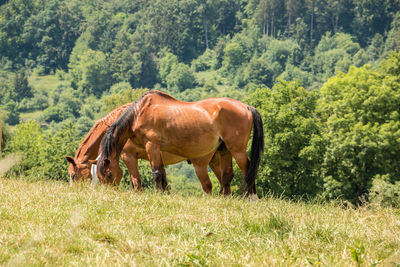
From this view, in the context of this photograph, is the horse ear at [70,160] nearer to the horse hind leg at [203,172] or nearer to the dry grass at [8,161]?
the horse hind leg at [203,172]

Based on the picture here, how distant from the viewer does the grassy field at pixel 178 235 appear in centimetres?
512

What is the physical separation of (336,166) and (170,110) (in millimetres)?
27680

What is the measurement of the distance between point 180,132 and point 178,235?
625 centimetres

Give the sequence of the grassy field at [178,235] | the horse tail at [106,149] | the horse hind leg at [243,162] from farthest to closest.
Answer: the horse hind leg at [243,162], the horse tail at [106,149], the grassy field at [178,235]

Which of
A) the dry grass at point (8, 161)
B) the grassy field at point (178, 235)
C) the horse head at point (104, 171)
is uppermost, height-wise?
the dry grass at point (8, 161)

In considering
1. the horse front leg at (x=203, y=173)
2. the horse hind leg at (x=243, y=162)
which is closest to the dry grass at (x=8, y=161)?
the horse hind leg at (x=243, y=162)

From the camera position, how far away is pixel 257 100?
45.3 m

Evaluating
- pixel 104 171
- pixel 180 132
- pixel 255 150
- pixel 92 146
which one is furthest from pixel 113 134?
pixel 255 150

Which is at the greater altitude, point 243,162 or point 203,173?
point 243,162

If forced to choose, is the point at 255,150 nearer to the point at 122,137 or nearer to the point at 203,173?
the point at 203,173

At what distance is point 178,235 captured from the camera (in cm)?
607

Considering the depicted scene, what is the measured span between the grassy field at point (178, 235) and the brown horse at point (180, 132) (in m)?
4.00

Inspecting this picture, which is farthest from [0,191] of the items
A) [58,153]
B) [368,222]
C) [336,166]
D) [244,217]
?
[58,153]

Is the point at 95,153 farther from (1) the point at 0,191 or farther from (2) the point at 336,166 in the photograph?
(2) the point at 336,166
